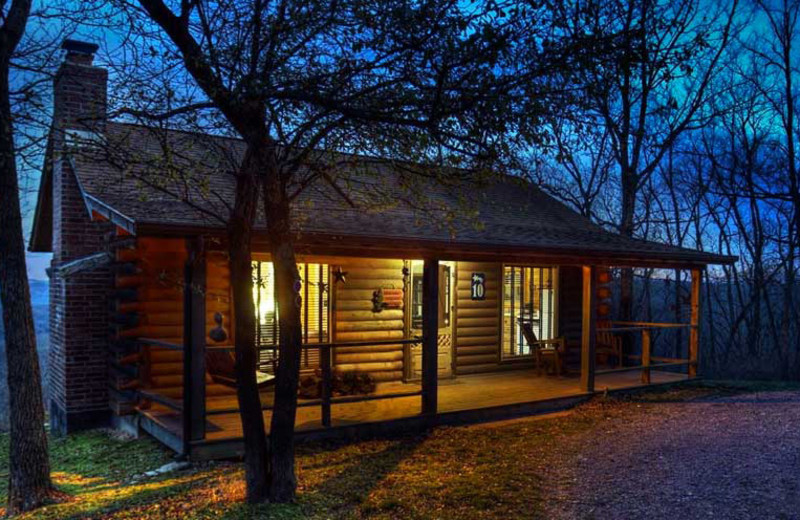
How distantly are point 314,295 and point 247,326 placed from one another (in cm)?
499

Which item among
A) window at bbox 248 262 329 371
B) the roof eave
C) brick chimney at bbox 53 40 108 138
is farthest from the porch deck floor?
brick chimney at bbox 53 40 108 138

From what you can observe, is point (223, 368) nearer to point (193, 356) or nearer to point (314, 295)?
point (193, 356)

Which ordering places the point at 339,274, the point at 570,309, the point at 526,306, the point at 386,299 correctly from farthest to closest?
the point at 570,309 → the point at 526,306 → the point at 386,299 → the point at 339,274

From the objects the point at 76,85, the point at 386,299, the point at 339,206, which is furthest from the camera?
the point at 386,299

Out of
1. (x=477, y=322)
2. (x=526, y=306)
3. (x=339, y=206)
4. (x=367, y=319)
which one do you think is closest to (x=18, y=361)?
(x=339, y=206)

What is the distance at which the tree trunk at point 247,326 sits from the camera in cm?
520

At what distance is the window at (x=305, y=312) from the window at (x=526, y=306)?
3.75m

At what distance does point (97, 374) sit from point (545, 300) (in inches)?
318

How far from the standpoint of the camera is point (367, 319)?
10.5 meters

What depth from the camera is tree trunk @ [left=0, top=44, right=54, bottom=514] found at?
6.00 metres

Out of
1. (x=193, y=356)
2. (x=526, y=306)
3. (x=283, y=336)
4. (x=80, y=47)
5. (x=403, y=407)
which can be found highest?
(x=80, y=47)

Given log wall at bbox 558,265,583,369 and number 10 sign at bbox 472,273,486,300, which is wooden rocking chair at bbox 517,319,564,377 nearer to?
log wall at bbox 558,265,583,369

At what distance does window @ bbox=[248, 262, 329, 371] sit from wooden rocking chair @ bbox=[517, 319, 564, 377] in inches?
150

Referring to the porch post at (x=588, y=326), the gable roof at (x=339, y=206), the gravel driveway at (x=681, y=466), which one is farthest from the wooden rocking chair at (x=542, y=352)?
the gravel driveway at (x=681, y=466)
